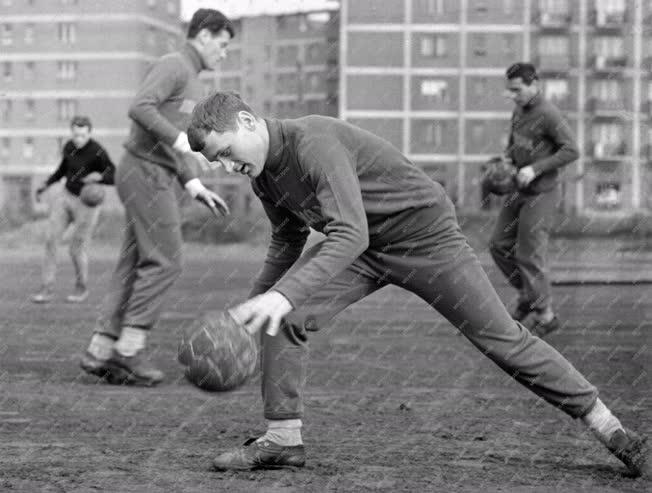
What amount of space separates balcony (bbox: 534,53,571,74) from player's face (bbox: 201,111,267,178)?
68.6 meters

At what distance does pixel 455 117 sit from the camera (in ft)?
229

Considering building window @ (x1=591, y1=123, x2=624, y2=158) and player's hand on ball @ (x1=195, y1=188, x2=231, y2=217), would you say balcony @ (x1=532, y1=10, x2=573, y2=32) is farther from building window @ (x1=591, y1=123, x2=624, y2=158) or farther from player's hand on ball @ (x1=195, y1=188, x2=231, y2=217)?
player's hand on ball @ (x1=195, y1=188, x2=231, y2=217)

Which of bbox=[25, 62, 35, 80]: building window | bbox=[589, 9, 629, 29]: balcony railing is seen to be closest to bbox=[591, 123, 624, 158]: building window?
bbox=[589, 9, 629, 29]: balcony railing

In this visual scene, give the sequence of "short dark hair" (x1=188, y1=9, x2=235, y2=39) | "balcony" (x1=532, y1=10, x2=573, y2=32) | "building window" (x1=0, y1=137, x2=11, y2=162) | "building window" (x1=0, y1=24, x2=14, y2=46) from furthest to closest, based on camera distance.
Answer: "building window" (x1=0, y1=137, x2=11, y2=162) → "balcony" (x1=532, y1=10, x2=573, y2=32) → "building window" (x1=0, y1=24, x2=14, y2=46) → "short dark hair" (x1=188, y1=9, x2=235, y2=39)

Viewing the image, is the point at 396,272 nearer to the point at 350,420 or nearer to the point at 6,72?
the point at 350,420

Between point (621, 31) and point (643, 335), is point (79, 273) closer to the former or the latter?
point (643, 335)

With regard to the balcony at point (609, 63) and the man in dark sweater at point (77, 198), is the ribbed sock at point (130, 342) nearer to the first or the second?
the man in dark sweater at point (77, 198)

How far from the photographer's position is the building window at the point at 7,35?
6944cm

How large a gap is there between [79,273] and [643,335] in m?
6.01

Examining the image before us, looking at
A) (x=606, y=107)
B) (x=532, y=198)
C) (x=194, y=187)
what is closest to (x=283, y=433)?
(x=194, y=187)

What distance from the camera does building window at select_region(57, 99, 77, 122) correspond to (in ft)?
232

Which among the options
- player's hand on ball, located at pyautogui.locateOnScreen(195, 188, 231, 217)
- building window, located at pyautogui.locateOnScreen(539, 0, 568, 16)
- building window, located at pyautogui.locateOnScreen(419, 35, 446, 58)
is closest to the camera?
player's hand on ball, located at pyautogui.locateOnScreen(195, 188, 231, 217)

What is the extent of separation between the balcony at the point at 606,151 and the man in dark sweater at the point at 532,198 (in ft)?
203

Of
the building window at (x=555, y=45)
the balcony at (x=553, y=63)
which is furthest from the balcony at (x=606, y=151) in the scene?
the building window at (x=555, y=45)
